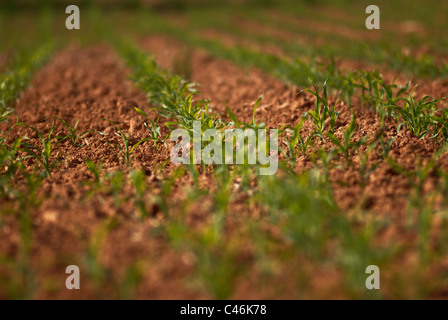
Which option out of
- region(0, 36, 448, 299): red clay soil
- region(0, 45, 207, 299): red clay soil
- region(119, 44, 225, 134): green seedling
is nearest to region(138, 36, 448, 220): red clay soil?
region(0, 36, 448, 299): red clay soil

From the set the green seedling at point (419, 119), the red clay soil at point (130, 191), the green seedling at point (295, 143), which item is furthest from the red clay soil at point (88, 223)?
the green seedling at point (419, 119)

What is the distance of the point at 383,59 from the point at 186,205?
4.14 metres

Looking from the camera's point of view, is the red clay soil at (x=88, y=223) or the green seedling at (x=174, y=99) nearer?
the red clay soil at (x=88, y=223)

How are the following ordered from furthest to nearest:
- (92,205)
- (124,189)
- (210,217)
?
1. (124,189)
2. (92,205)
3. (210,217)

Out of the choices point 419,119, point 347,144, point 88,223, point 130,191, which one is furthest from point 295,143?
point 88,223

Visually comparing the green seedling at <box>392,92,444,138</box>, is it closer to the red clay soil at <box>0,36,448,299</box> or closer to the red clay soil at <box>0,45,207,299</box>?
the red clay soil at <box>0,36,448,299</box>

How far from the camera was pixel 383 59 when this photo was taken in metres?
5.03

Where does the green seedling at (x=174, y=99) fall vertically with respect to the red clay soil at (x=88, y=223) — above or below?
above

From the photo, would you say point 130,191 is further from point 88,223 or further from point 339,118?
point 339,118

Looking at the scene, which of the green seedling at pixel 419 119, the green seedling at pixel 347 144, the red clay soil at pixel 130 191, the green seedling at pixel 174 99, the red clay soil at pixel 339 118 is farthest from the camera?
the green seedling at pixel 174 99

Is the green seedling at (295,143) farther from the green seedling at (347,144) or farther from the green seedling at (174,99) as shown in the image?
the green seedling at (174,99)
